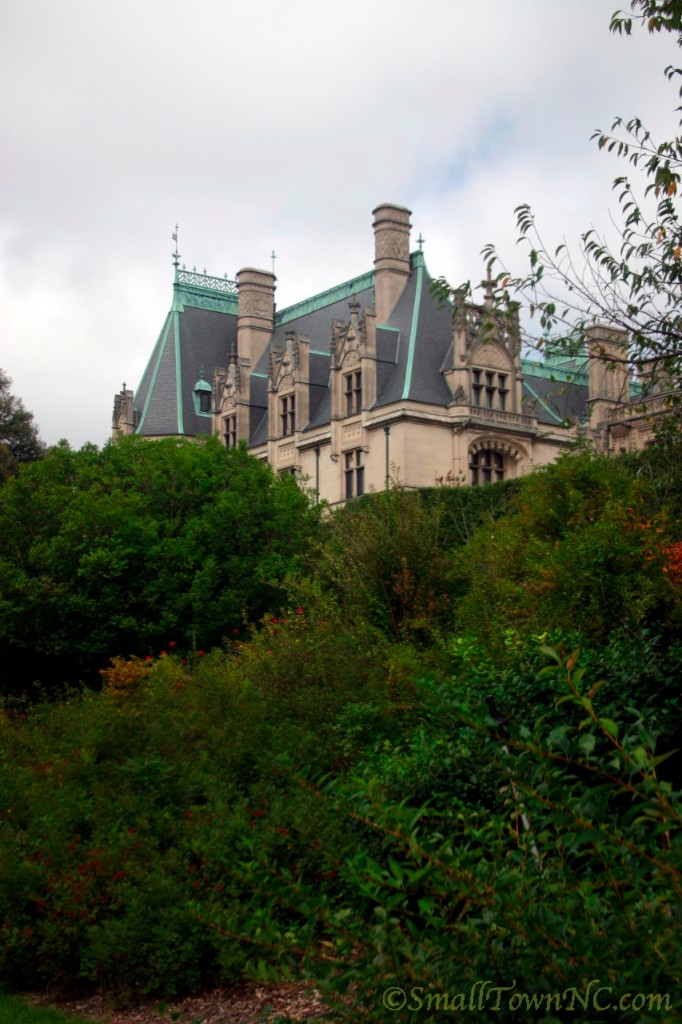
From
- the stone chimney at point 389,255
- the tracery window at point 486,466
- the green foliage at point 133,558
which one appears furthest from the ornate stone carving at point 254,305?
the green foliage at point 133,558

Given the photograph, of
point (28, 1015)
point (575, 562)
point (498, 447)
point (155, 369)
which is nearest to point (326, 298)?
point (155, 369)

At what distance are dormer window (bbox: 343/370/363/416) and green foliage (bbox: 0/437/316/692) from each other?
19215 millimetres

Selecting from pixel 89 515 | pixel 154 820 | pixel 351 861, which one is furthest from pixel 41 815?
pixel 89 515

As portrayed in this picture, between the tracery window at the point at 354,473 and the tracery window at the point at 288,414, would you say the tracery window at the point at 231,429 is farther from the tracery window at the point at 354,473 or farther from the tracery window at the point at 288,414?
the tracery window at the point at 354,473

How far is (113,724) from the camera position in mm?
13867

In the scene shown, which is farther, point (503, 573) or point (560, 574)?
point (503, 573)

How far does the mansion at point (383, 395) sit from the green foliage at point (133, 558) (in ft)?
47.5

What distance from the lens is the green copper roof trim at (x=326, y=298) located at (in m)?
51.6

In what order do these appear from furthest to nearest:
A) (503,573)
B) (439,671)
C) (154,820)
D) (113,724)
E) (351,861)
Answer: (503,573) → (113,724) → (439,671) → (154,820) → (351,861)

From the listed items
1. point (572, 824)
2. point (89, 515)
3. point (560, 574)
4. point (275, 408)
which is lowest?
point (572, 824)

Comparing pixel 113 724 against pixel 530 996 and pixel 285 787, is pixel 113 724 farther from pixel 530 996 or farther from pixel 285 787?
pixel 530 996

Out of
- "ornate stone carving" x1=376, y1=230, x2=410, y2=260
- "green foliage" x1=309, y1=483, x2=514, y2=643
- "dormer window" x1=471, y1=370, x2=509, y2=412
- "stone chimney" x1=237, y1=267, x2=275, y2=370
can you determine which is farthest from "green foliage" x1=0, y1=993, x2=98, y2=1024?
"stone chimney" x1=237, y1=267, x2=275, y2=370

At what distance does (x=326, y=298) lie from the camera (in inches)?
2164

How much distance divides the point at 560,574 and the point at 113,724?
565cm
